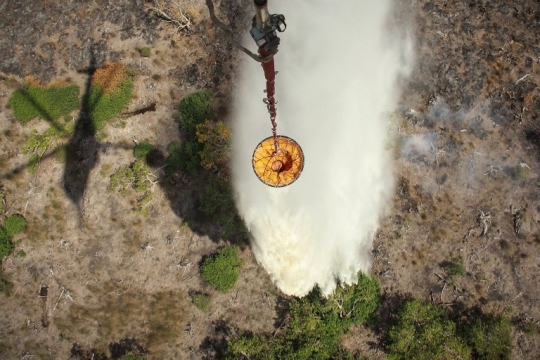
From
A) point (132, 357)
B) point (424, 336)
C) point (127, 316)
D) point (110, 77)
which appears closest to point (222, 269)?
point (127, 316)

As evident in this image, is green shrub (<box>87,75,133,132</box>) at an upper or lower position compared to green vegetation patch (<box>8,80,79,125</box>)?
upper

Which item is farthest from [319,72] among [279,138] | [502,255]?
[502,255]

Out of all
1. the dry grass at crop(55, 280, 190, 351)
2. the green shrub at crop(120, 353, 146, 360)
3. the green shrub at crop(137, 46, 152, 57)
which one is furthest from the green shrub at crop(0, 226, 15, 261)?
the green shrub at crop(137, 46, 152, 57)

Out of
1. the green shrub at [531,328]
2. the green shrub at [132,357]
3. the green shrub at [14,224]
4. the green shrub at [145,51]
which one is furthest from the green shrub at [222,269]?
the green shrub at [531,328]

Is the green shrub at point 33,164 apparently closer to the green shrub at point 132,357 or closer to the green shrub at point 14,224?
the green shrub at point 14,224

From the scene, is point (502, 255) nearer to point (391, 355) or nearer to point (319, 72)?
point (391, 355)

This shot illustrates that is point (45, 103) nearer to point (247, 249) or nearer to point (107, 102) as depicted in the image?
point (107, 102)

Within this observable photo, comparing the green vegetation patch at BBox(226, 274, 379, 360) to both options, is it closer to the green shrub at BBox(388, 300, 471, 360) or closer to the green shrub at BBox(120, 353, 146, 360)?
the green shrub at BBox(388, 300, 471, 360)
